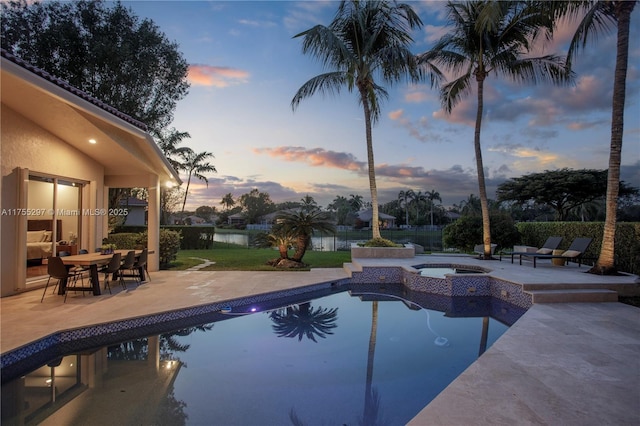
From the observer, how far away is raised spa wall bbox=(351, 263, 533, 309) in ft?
25.9

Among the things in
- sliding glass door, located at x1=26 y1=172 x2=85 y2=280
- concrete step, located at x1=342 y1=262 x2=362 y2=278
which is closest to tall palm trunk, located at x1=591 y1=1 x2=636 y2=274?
concrete step, located at x1=342 y1=262 x2=362 y2=278

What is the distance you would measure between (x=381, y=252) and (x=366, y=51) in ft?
24.3

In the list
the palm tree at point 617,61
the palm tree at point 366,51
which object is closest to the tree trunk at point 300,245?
the palm tree at point 366,51

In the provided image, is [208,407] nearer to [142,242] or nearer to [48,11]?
[142,242]

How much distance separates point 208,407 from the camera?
11.7ft

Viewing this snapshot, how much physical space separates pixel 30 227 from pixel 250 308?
578 centimetres

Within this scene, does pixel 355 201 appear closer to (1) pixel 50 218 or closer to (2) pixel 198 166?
(2) pixel 198 166

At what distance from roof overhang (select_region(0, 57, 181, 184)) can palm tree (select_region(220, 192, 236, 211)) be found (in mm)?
62069

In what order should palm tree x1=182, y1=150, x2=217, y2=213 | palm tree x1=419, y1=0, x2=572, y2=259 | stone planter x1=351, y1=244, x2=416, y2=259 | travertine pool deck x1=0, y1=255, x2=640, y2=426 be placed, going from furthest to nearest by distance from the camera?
palm tree x1=182, y1=150, x2=217, y2=213, stone planter x1=351, y1=244, x2=416, y2=259, palm tree x1=419, y1=0, x2=572, y2=259, travertine pool deck x1=0, y1=255, x2=640, y2=426

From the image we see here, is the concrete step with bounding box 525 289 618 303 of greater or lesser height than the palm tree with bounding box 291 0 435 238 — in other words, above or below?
below

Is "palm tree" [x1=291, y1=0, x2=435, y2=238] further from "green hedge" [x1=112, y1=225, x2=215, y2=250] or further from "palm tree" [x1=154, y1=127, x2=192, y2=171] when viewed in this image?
"green hedge" [x1=112, y1=225, x2=215, y2=250]

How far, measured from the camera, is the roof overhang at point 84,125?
19.7 feet

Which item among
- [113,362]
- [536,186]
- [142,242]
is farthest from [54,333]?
[536,186]

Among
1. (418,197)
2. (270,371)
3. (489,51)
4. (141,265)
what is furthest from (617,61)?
(418,197)
